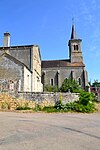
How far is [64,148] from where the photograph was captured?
4.87 meters

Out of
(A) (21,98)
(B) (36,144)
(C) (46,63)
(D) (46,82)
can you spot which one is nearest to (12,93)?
(A) (21,98)

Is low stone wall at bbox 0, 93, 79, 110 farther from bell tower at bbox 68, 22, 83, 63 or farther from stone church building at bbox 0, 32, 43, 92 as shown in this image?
bell tower at bbox 68, 22, 83, 63

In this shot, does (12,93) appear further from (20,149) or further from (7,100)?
(20,149)

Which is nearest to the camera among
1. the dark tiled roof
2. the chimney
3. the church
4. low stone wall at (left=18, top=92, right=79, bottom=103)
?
low stone wall at (left=18, top=92, right=79, bottom=103)

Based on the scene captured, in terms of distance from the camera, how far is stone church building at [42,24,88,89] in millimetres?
54578

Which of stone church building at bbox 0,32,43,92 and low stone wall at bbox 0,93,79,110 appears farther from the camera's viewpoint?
stone church building at bbox 0,32,43,92

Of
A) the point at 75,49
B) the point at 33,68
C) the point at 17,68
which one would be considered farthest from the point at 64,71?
the point at 17,68

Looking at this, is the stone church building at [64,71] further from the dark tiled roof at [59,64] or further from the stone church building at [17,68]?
the stone church building at [17,68]

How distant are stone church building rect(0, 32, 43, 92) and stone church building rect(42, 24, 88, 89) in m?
24.2

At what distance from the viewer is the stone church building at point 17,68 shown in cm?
2203

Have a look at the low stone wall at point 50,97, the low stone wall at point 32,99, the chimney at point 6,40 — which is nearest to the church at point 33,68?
the chimney at point 6,40

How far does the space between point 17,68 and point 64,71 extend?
103 feet

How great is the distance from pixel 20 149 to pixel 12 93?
628 inches

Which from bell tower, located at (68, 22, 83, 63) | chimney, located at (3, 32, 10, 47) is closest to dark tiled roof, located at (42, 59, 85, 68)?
bell tower, located at (68, 22, 83, 63)
